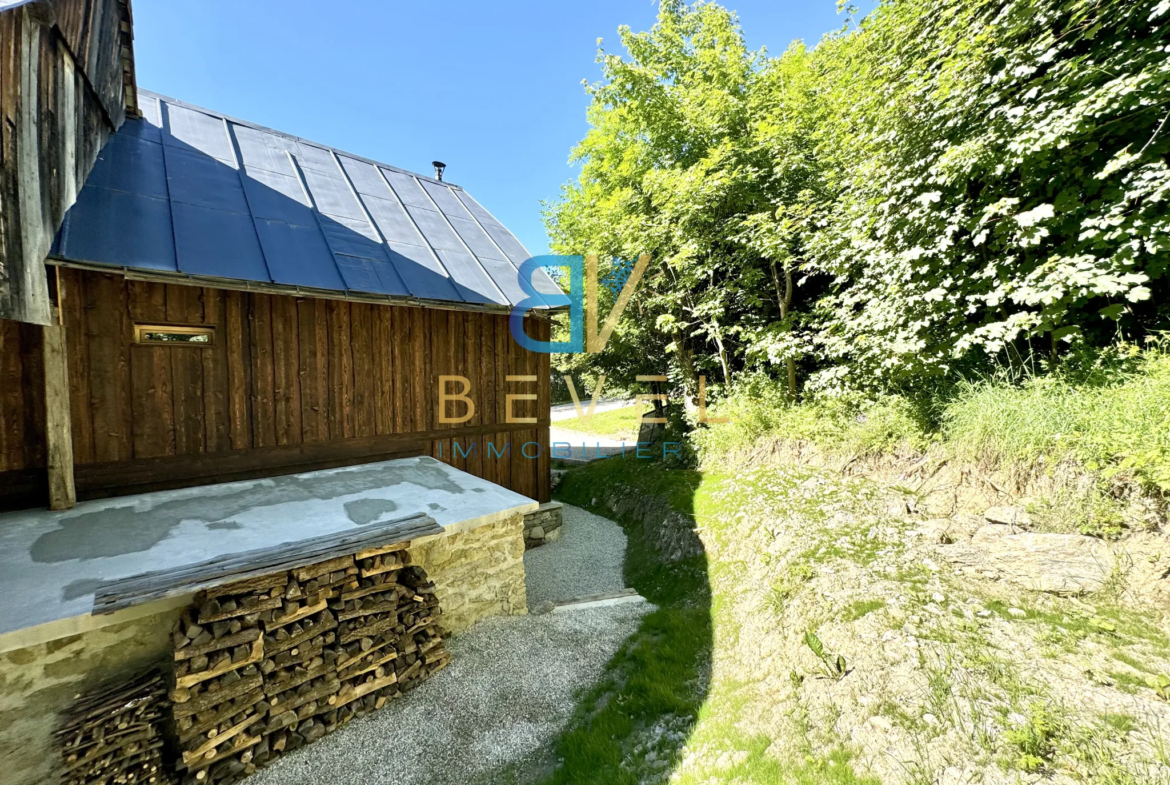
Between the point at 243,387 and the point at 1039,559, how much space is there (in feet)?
22.4

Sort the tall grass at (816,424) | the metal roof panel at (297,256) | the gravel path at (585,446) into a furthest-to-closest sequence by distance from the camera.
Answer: the gravel path at (585,446)
the tall grass at (816,424)
the metal roof panel at (297,256)

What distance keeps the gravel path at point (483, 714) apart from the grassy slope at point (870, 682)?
0.67 feet

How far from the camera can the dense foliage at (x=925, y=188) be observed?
3.36 metres

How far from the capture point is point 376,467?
15.5 ft

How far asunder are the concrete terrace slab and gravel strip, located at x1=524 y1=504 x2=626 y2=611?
1474 mm

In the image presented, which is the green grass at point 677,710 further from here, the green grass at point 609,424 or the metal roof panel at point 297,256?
the green grass at point 609,424

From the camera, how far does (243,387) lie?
411 cm

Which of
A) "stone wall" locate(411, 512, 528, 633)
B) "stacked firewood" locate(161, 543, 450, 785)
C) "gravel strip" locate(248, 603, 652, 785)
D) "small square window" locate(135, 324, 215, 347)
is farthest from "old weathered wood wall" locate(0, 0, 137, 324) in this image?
"gravel strip" locate(248, 603, 652, 785)

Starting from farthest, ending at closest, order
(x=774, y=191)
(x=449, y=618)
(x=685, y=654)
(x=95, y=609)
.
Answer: (x=774, y=191) < (x=449, y=618) < (x=685, y=654) < (x=95, y=609)

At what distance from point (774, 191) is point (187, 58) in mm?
9367

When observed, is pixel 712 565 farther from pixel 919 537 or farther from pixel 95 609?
pixel 95 609

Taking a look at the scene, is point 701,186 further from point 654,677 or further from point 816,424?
point 654,677

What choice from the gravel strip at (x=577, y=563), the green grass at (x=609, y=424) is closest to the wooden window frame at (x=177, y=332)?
the gravel strip at (x=577, y=563)

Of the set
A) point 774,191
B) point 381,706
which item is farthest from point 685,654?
point 774,191
